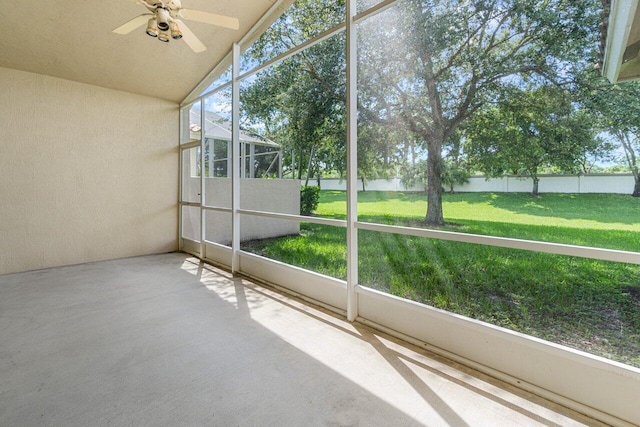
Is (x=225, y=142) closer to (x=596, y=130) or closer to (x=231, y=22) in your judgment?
(x=231, y=22)

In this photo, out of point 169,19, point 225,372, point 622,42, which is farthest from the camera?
point 169,19

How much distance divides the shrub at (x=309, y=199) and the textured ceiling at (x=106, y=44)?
2429 millimetres

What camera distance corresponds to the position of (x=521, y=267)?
8.87ft

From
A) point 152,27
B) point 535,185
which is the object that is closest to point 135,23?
point 152,27

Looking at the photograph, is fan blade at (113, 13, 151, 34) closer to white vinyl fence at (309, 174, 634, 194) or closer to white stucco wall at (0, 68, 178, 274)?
white vinyl fence at (309, 174, 634, 194)

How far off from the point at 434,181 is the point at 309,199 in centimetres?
170

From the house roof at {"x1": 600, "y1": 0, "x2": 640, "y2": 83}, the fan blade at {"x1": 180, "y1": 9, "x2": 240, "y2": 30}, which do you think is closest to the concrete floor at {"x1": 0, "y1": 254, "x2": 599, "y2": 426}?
the house roof at {"x1": 600, "y1": 0, "x2": 640, "y2": 83}

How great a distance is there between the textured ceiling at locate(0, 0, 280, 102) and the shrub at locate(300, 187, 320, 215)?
2429 millimetres

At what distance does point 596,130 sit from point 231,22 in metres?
3.06

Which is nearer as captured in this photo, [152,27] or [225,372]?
[225,372]

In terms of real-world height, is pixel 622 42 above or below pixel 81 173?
above

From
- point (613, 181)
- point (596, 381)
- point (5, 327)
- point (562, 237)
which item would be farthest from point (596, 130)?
point (5, 327)

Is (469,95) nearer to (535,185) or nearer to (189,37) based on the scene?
(535,185)

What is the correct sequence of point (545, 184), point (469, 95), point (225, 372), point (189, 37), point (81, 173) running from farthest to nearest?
point (81, 173)
point (189, 37)
point (469, 95)
point (545, 184)
point (225, 372)
